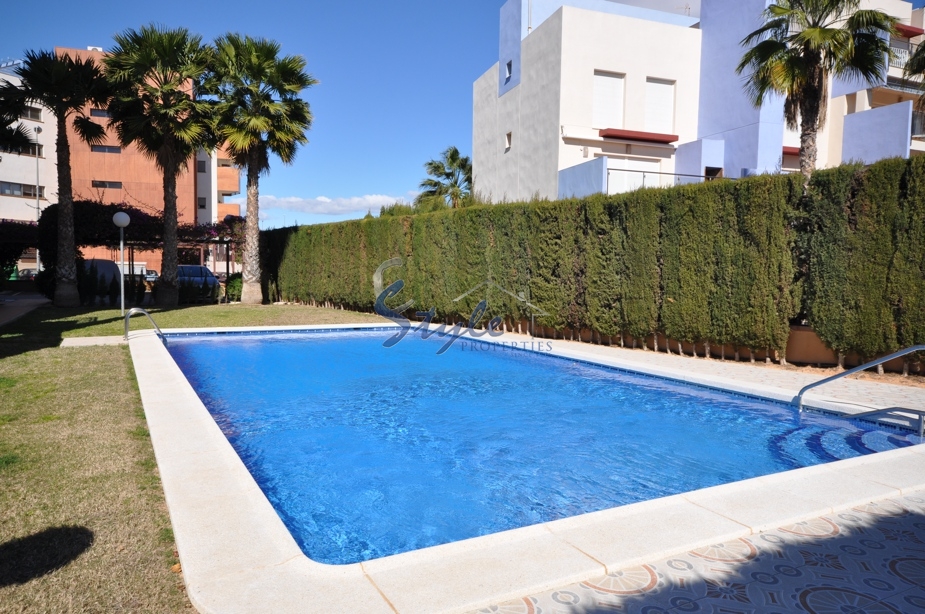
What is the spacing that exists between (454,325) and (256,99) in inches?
451

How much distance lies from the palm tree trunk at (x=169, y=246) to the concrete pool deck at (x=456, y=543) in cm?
1712

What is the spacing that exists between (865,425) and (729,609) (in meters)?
5.16

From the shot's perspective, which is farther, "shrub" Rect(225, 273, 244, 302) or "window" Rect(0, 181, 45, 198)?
"window" Rect(0, 181, 45, 198)

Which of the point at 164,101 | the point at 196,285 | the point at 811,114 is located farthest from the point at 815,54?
the point at 196,285

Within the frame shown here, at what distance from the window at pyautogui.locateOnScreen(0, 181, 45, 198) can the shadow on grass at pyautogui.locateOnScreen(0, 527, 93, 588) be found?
45.8 metres

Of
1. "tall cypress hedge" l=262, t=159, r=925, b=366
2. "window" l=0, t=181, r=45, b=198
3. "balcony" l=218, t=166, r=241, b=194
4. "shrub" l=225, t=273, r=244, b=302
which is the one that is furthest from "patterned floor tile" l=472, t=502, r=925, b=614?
"balcony" l=218, t=166, r=241, b=194

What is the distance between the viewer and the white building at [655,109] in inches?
765

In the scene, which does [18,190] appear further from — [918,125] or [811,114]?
[918,125]

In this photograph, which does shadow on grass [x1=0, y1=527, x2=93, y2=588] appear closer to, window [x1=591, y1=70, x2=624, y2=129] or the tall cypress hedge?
the tall cypress hedge

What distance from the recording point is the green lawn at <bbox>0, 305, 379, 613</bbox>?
278cm

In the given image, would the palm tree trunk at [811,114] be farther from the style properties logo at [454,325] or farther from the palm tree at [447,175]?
the palm tree at [447,175]

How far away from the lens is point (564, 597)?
2.81 metres

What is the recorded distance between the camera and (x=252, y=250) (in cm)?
2220

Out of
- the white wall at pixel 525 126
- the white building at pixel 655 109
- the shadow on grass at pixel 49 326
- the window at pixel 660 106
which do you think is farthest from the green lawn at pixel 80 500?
the window at pixel 660 106
